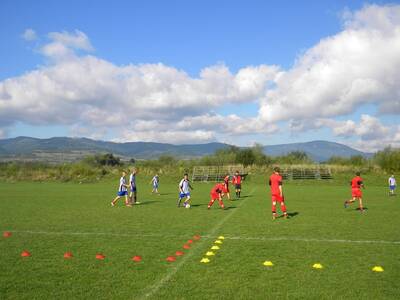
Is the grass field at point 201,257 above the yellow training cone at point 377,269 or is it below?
below

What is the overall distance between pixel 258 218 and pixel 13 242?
8.39 m

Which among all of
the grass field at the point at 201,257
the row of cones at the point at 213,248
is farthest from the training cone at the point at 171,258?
the row of cones at the point at 213,248

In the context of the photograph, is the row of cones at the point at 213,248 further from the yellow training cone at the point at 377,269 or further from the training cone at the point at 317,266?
the yellow training cone at the point at 377,269

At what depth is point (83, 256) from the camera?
27.4 ft

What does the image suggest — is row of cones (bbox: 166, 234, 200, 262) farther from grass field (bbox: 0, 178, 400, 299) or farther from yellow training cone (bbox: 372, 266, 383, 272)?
yellow training cone (bbox: 372, 266, 383, 272)

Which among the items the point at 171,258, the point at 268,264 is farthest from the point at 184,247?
the point at 268,264

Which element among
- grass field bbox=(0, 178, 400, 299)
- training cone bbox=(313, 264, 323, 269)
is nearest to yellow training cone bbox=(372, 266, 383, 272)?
grass field bbox=(0, 178, 400, 299)

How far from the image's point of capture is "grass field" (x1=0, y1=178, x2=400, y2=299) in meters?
6.12

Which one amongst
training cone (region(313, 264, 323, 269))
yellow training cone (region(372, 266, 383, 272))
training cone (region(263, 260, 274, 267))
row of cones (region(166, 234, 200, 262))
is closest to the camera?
yellow training cone (region(372, 266, 383, 272))

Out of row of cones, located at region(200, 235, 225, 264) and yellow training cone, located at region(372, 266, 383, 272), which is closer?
yellow training cone, located at region(372, 266, 383, 272)

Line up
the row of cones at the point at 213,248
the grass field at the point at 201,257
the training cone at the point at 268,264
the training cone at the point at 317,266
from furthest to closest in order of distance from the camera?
the row of cones at the point at 213,248 < the training cone at the point at 268,264 < the training cone at the point at 317,266 < the grass field at the point at 201,257

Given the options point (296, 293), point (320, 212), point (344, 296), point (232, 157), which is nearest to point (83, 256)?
point (296, 293)

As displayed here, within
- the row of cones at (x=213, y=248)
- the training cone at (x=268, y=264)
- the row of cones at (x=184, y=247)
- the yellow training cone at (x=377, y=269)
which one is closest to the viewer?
the yellow training cone at (x=377, y=269)

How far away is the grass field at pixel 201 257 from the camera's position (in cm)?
612
